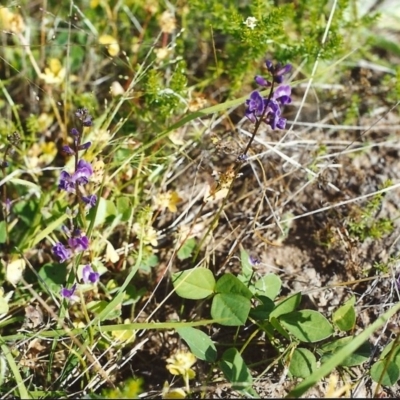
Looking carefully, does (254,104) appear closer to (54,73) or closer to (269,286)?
(269,286)

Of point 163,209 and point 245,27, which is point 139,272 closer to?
point 163,209

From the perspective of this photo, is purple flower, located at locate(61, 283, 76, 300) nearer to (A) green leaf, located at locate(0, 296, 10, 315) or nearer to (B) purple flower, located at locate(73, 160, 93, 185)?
(A) green leaf, located at locate(0, 296, 10, 315)

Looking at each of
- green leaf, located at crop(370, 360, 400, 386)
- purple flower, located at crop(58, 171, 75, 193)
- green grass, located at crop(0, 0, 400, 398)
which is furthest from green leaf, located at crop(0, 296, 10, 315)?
green leaf, located at crop(370, 360, 400, 386)

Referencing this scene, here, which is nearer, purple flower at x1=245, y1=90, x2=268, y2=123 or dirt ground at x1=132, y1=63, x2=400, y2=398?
purple flower at x1=245, y1=90, x2=268, y2=123

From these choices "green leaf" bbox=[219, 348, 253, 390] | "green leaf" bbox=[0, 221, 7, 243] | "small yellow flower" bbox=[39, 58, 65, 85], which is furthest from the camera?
"small yellow flower" bbox=[39, 58, 65, 85]

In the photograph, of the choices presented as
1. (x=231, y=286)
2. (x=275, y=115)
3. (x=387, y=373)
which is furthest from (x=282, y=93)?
(x=387, y=373)

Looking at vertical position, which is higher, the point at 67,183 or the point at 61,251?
the point at 67,183
